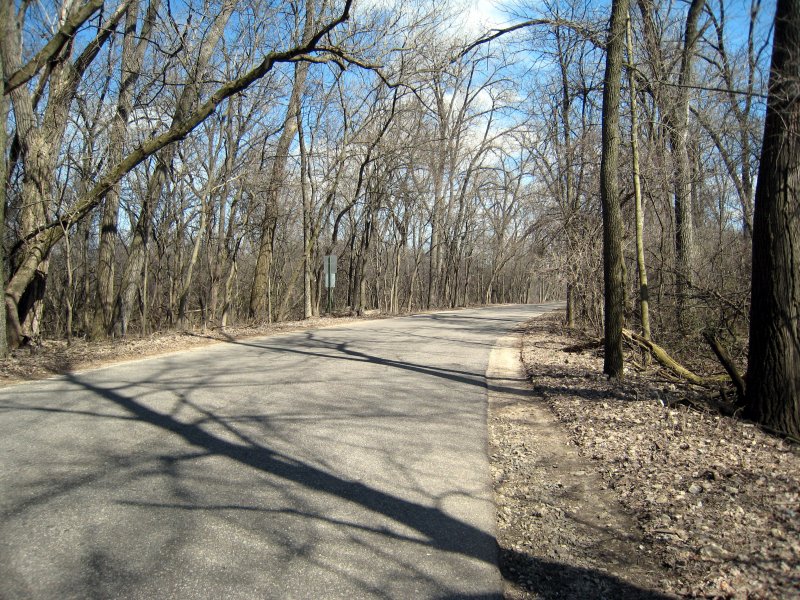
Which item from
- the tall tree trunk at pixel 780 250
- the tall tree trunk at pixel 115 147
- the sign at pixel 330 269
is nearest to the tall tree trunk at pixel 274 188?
the sign at pixel 330 269

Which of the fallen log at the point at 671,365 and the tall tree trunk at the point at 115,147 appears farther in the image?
the tall tree trunk at the point at 115,147

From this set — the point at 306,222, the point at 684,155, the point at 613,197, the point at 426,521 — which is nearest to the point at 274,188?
the point at 306,222

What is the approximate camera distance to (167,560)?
10.2ft

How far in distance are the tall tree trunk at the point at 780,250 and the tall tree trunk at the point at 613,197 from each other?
296 centimetres

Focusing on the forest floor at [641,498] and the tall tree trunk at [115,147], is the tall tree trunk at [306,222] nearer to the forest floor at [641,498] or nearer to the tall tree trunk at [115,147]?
the tall tree trunk at [115,147]

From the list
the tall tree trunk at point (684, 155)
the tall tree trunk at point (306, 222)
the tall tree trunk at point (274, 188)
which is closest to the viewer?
the tall tree trunk at point (684, 155)

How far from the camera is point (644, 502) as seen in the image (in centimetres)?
433

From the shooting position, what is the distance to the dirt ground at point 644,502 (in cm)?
323

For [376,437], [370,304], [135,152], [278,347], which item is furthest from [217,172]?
[370,304]

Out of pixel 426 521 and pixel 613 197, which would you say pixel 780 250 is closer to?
pixel 613 197

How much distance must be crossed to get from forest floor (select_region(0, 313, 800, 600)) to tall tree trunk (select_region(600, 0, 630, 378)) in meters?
1.11

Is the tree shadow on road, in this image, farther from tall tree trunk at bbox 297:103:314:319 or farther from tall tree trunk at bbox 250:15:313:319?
tall tree trunk at bbox 297:103:314:319

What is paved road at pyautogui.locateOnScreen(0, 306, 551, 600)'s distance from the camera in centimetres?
301

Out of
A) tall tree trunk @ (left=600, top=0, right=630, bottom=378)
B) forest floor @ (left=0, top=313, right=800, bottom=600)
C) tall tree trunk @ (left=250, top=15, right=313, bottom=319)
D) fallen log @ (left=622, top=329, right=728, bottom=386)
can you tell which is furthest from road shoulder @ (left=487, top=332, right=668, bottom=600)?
tall tree trunk @ (left=250, top=15, right=313, bottom=319)
